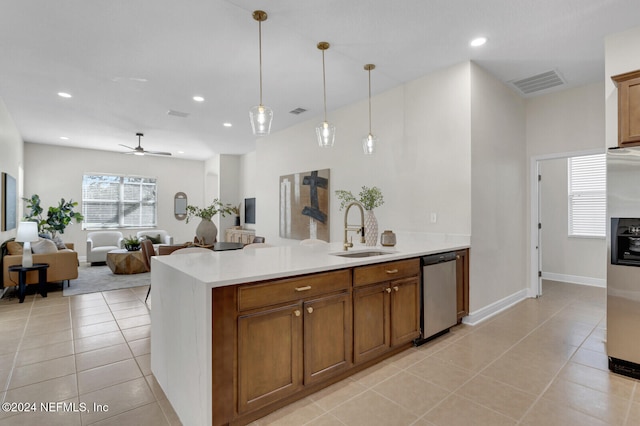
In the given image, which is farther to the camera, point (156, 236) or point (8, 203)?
point (156, 236)

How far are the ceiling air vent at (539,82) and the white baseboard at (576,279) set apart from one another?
10.9 ft

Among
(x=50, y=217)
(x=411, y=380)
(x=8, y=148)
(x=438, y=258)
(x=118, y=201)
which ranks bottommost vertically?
(x=411, y=380)

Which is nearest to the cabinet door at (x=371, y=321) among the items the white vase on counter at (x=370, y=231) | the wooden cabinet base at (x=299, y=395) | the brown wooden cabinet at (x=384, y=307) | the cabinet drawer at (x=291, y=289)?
the brown wooden cabinet at (x=384, y=307)

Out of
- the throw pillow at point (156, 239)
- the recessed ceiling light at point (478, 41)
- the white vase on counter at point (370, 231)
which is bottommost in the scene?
the throw pillow at point (156, 239)

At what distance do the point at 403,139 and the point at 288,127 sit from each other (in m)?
2.76

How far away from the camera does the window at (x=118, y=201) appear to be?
28.1 ft

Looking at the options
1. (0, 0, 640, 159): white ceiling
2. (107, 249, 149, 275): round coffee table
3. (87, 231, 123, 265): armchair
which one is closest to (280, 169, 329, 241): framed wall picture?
(0, 0, 640, 159): white ceiling

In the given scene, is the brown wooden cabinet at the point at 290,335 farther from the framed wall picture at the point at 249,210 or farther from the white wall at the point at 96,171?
the white wall at the point at 96,171

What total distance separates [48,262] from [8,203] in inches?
53.4

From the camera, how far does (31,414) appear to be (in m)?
1.98

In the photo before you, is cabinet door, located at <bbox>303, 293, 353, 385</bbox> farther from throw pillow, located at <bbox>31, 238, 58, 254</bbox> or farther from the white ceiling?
throw pillow, located at <bbox>31, 238, 58, 254</bbox>

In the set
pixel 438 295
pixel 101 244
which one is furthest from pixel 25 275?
pixel 438 295

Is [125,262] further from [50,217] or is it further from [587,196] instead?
[587,196]

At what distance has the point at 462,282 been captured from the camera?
3.48 meters
